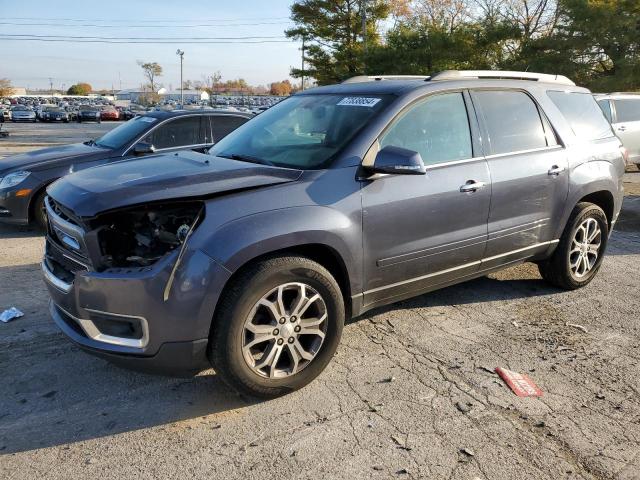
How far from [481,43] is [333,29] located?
492 inches

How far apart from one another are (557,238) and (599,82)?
64.4ft

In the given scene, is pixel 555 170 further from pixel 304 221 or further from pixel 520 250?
pixel 304 221

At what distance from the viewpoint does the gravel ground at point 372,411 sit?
257cm

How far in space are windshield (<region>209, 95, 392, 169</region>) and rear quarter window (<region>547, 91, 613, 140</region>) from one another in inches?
79.3

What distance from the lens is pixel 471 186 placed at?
3793mm

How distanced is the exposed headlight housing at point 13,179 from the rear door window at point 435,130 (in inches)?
204

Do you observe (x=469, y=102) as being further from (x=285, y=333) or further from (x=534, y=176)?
(x=285, y=333)

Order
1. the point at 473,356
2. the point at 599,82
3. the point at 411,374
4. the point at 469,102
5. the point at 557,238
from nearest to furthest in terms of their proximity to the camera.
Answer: the point at 411,374
the point at 473,356
the point at 469,102
the point at 557,238
the point at 599,82

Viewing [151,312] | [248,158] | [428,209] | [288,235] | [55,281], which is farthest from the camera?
[248,158]

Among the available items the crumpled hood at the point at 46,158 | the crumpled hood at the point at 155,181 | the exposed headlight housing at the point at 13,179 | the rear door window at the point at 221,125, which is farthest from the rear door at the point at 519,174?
the exposed headlight housing at the point at 13,179

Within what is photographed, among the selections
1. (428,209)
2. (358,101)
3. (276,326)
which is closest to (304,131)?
(358,101)

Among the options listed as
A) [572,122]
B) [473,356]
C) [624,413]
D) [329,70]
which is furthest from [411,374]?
[329,70]

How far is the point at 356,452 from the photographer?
2.65 metres

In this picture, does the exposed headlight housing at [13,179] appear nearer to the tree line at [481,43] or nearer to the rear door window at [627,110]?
the rear door window at [627,110]
